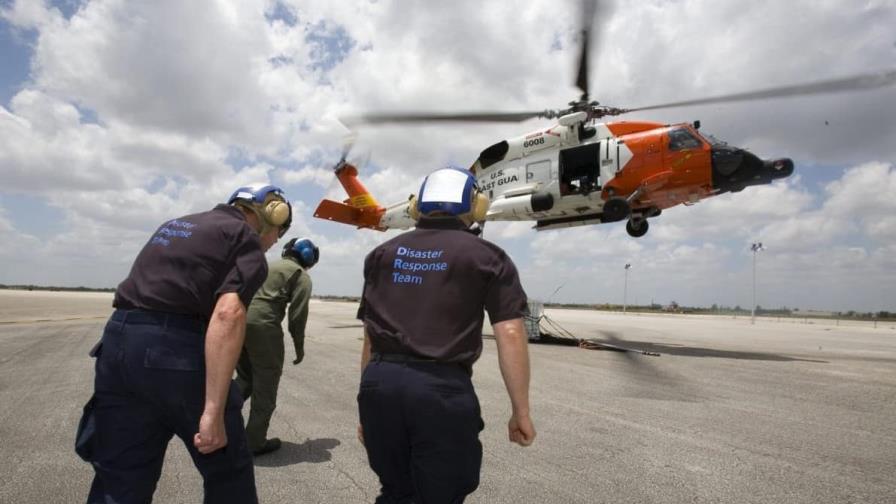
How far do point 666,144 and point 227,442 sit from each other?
40.2 ft

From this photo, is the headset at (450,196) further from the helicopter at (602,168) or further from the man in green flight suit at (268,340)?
the helicopter at (602,168)

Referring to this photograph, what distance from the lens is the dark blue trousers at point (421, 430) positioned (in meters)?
1.78

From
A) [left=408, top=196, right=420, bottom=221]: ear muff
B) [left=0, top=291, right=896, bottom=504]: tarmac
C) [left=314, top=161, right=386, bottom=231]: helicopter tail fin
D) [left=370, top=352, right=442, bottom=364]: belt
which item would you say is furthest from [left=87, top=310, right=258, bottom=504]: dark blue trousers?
[left=314, top=161, right=386, bottom=231]: helicopter tail fin

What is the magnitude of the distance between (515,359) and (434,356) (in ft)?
1.08

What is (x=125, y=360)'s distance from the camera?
6.72ft

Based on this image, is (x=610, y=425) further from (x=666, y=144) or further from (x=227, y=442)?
(x=666, y=144)

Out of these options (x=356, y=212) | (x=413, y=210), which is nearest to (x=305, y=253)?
(x=413, y=210)

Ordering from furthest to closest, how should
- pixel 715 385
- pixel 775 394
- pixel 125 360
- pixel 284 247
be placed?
pixel 715 385 < pixel 775 394 < pixel 284 247 < pixel 125 360

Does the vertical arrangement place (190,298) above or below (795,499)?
above

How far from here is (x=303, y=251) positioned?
4656mm

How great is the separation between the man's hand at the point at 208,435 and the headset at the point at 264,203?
107 cm

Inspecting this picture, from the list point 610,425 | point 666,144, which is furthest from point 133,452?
point 666,144

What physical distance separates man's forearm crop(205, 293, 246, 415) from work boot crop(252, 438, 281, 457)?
2.29 m

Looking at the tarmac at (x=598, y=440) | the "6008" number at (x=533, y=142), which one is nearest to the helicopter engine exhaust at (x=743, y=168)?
the "6008" number at (x=533, y=142)
